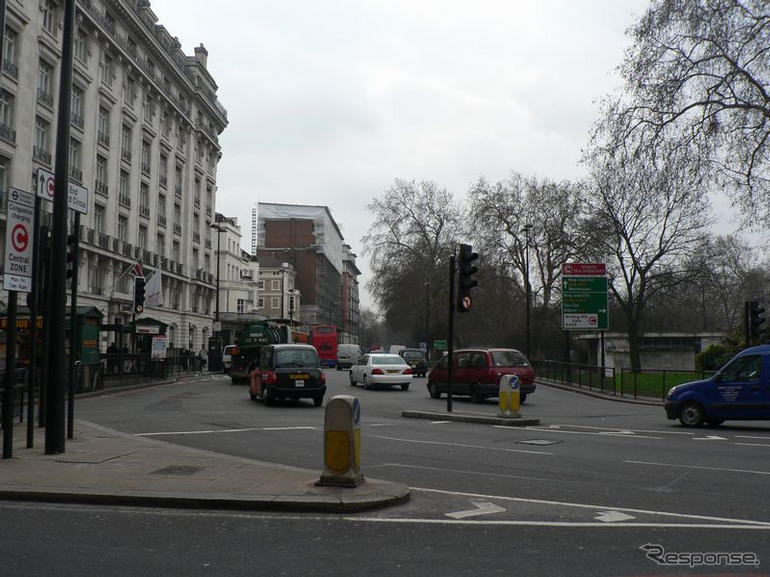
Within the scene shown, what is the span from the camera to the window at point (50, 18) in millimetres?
42906

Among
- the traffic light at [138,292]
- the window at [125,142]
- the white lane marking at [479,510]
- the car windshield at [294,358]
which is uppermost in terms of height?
the window at [125,142]

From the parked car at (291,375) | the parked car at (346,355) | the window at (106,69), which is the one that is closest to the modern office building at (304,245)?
the parked car at (346,355)

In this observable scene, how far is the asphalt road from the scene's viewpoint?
5723mm

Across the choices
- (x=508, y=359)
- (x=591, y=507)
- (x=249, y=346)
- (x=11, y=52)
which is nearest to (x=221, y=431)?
(x=591, y=507)

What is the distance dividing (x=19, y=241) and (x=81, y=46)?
140ft

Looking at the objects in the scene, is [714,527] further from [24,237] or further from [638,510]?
[24,237]

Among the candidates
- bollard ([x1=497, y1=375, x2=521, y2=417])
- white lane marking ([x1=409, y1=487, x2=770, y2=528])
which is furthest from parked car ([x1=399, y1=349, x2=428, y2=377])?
white lane marking ([x1=409, y1=487, x2=770, y2=528])

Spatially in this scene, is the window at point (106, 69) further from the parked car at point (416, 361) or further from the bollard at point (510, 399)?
the bollard at point (510, 399)

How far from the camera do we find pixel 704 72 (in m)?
25.8

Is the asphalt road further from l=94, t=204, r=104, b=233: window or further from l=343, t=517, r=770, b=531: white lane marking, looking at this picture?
l=94, t=204, r=104, b=233: window

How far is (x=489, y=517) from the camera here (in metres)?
7.37

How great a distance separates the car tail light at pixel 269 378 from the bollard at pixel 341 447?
13808 millimetres

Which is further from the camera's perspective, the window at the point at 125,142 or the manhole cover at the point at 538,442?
the window at the point at 125,142

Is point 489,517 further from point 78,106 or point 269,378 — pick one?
point 78,106
